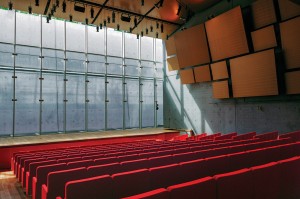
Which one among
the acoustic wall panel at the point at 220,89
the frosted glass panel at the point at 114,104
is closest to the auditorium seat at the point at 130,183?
the acoustic wall panel at the point at 220,89

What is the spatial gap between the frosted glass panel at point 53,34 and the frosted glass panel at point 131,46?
3482 millimetres

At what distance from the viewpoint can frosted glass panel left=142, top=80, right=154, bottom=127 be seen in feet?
44.0

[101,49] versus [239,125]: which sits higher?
[101,49]

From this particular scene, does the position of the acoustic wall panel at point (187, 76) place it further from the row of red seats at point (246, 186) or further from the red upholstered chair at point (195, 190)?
the red upholstered chair at point (195, 190)

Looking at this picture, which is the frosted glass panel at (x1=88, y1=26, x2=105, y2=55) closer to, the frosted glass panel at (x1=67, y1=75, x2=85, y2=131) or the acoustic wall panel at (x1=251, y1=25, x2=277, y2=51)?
the frosted glass panel at (x1=67, y1=75, x2=85, y2=131)

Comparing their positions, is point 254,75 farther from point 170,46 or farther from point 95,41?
point 95,41

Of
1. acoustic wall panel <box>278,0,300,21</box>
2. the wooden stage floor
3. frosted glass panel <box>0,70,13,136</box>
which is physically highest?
acoustic wall panel <box>278,0,300,21</box>

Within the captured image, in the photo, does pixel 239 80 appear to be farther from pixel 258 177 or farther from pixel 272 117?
pixel 258 177

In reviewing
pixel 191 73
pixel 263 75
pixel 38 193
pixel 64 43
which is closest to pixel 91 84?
pixel 64 43

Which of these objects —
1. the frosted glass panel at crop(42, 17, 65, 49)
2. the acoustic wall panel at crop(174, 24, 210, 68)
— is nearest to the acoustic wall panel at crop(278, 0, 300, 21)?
the acoustic wall panel at crop(174, 24, 210, 68)

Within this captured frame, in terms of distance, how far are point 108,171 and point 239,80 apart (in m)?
7.71

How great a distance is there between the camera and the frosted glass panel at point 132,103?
42.2 feet

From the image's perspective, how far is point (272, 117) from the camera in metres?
8.23

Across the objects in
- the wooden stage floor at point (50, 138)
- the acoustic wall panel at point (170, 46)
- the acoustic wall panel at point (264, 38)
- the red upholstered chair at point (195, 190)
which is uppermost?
the acoustic wall panel at point (170, 46)
